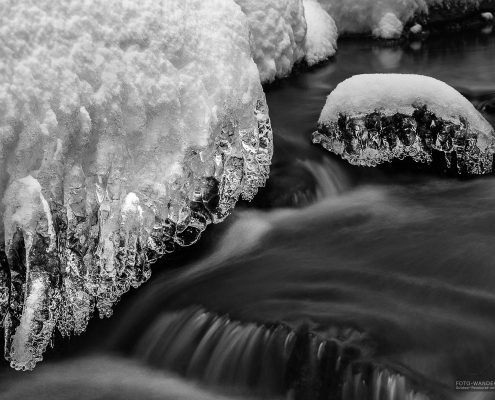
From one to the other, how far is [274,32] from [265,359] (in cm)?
360

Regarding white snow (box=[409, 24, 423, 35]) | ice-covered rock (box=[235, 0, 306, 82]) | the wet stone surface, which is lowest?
the wet stone surface

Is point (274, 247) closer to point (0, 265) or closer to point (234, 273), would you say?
point (234, 273)

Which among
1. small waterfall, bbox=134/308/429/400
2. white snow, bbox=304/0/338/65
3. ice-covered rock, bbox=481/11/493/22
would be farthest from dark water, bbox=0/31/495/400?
ice-covered rock, bbox=481/11/493/22

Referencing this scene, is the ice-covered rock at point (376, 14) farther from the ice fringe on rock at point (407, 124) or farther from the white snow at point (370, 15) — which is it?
the ice fringe on rock at point (407, 124)

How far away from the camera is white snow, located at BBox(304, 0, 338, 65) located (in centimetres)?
709

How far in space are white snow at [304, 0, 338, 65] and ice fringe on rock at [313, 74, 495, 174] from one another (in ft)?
7.33

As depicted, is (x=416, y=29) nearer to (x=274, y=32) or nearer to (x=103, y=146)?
(x=274, y=32)

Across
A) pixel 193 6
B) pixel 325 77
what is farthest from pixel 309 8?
pixel 193 6

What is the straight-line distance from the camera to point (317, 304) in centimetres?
330

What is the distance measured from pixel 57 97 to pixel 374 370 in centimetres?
182

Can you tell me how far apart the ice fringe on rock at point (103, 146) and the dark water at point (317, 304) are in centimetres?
18

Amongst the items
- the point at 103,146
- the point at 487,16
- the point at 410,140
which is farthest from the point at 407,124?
the point at 487,16

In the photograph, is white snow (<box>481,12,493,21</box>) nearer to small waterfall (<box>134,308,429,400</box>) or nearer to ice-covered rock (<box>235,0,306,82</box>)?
ice-covered rock (<box>235,0,306,82</box>)

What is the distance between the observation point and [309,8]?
7629 mm
